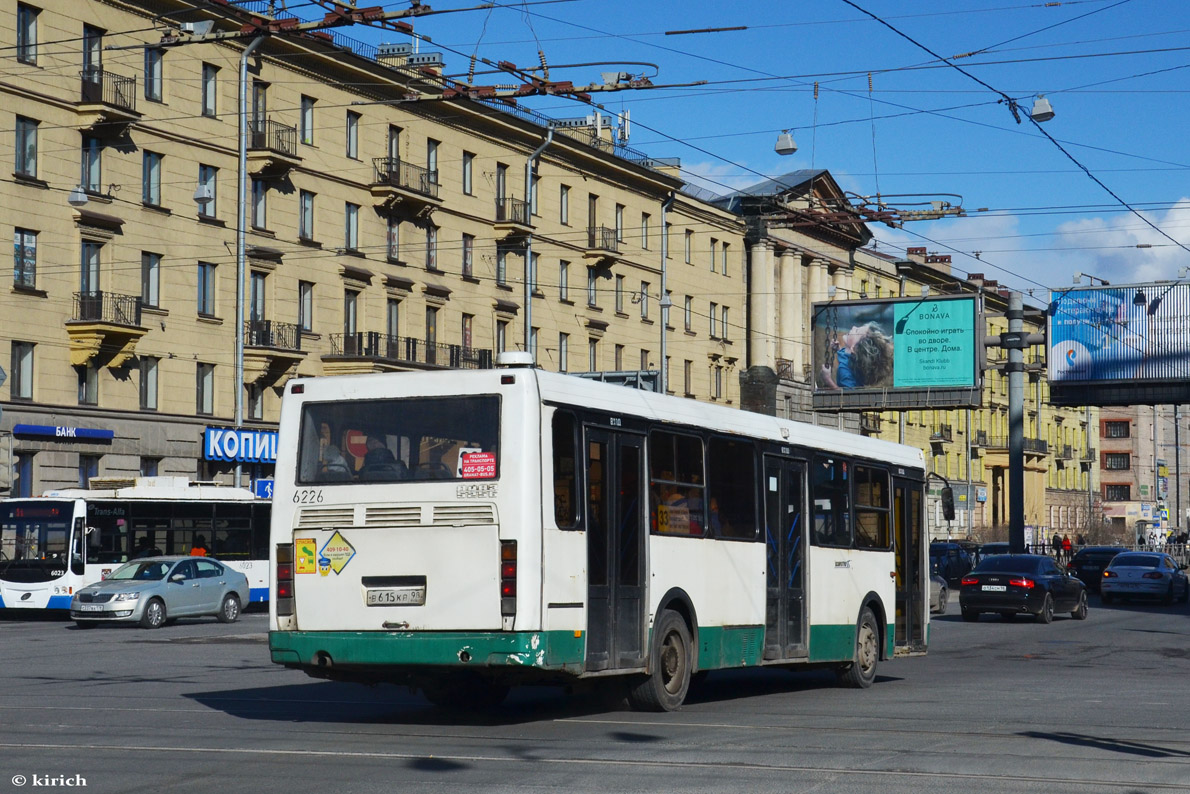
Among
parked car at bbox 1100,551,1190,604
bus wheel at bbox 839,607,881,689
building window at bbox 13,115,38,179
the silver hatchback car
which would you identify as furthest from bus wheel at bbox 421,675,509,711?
parked car at bbox 1100,551,1190,604

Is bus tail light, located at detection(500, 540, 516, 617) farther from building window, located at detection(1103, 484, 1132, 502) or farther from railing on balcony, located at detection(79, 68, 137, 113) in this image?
building window, located at detection(1103, 484, 1132, 502)

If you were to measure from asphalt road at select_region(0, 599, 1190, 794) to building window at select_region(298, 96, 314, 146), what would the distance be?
29496 millimetres

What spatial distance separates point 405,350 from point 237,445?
7437mm

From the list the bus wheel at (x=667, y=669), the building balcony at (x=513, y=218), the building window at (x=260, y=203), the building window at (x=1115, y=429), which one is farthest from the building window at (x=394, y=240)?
the building window at (x=1115, y=429)

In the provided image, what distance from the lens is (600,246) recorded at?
206 ft

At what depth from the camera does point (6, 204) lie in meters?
40.6

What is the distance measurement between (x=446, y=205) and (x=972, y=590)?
2549 cm

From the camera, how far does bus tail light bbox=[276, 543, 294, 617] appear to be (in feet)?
43.6

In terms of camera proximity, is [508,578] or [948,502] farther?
[948,502]

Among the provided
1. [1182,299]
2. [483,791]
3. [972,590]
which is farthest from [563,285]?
[483,791]

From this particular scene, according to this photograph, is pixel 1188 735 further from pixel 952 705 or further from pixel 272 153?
pixel 272 153

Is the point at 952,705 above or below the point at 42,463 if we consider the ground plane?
below

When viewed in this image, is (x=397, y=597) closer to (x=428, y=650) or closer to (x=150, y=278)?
(x=428, y=650)

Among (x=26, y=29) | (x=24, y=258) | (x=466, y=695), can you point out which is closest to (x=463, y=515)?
(x=466, y=695)
